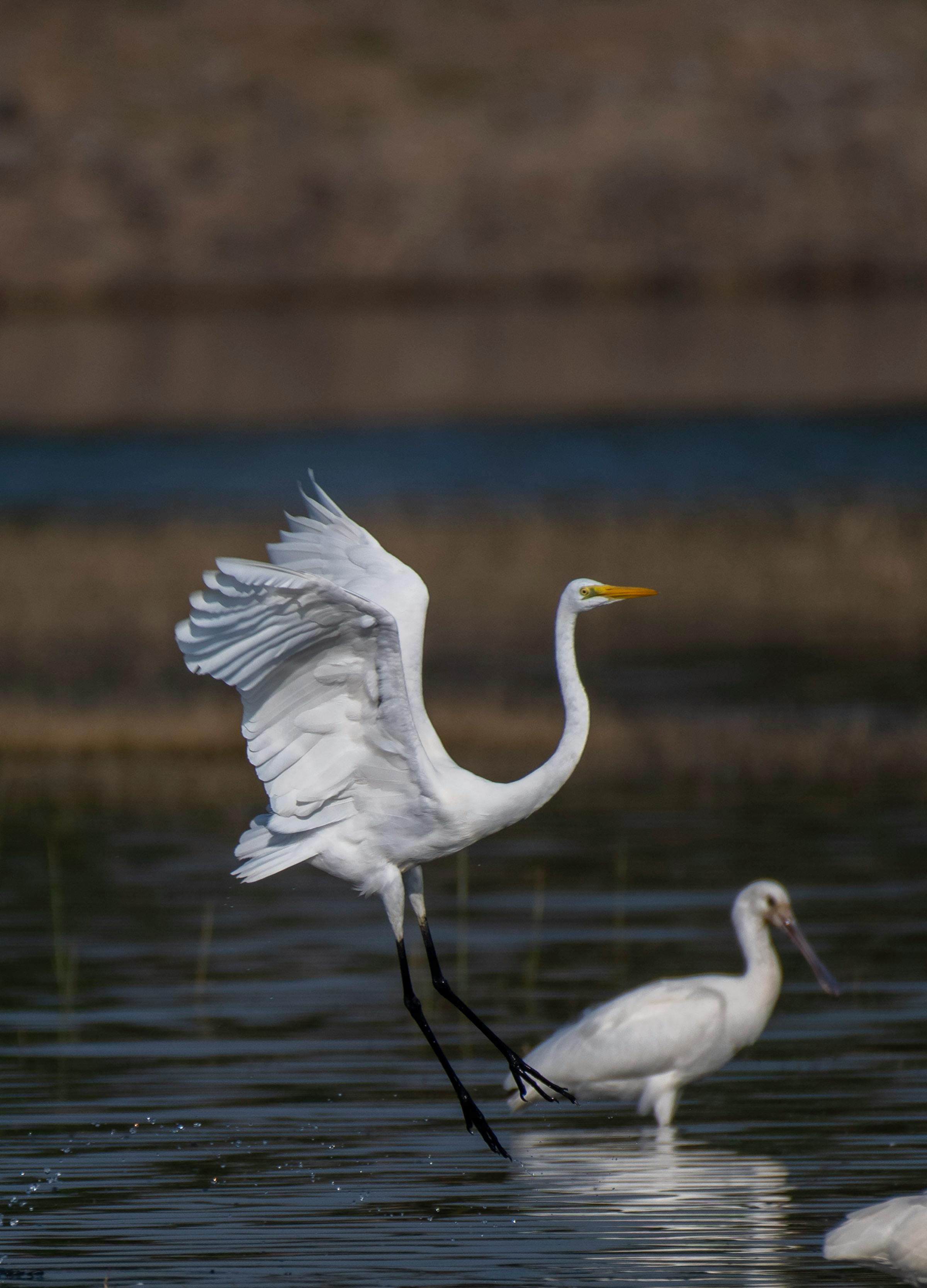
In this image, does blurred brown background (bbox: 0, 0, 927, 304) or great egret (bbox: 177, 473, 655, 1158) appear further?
blurred brown background (bbox: 0, 0, 927, 304)

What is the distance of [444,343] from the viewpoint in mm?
77250

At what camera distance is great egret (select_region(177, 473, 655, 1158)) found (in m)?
9.16

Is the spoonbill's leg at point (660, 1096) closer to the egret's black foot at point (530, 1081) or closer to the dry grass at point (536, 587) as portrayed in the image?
the egret's black foot at point (530, 1081)

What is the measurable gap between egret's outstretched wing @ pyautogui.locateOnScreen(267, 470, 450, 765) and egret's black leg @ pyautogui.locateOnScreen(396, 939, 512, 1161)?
2.68 feet

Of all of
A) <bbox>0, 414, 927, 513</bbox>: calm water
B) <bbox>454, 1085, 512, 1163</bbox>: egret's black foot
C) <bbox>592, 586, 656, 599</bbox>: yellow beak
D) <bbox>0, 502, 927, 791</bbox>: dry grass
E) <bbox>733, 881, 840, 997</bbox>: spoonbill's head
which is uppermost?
<bbox>0, 414, 927, 513</bbox>: calm water

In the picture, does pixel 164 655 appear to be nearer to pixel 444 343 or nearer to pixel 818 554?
pixel 818 554

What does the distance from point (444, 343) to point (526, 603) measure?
2123 inches

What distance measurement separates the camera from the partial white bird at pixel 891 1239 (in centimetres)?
733

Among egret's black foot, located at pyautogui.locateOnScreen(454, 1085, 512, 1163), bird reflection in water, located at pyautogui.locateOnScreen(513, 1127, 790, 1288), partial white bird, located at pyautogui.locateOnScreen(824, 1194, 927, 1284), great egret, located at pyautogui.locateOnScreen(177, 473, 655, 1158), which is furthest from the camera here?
egret's black foot, located at pyautogui.locateOnScreen(454, 1085, 512, 1163)

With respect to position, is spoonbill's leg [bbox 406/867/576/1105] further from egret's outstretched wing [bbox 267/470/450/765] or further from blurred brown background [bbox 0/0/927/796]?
blurred brown background [bbox 0/0/927/796]

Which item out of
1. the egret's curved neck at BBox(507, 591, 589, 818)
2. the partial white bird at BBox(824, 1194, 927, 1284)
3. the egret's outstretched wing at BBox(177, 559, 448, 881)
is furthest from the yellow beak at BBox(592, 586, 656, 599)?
the partial white bird at BBox(824, 1194, 927, 1284)

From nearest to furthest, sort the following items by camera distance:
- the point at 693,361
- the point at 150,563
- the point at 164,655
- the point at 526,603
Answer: the point at 164,655 < the point at 526,603 < the point at 150,563 < the point at 693,361

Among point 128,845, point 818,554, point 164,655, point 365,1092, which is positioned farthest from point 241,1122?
point 818,554

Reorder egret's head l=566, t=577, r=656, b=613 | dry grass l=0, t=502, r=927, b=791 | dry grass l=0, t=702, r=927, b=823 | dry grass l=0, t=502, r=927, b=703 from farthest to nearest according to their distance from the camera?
dry grass l=0, t=502, r=927, b=703
dry grass l=0, t=502, r=927, b=791
dry grass l=0, t=702, r=927, b=823
egret's head l=566, t=577, r=656, b=613
